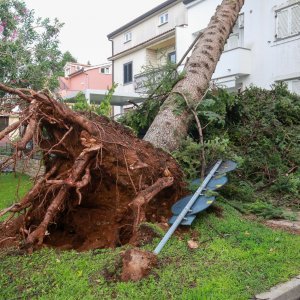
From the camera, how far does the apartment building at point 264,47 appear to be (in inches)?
591

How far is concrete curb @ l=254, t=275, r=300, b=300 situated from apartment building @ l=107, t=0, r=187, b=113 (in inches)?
660

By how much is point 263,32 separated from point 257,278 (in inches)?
583

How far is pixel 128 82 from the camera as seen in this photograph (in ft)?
87.0

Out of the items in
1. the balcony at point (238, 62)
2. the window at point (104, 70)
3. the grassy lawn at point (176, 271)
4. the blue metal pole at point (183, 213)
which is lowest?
the grassy lawn at point (176, 271)

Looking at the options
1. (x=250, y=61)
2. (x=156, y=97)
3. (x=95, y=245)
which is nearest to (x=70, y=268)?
(x=95, y=245)

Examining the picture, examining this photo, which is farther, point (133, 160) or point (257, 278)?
point (133, 160)

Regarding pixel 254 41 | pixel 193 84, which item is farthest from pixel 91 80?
pixel 193 84

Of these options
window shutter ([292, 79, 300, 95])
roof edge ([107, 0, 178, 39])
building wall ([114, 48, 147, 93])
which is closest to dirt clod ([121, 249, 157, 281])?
window shutter ([292, 79, 300, 95])

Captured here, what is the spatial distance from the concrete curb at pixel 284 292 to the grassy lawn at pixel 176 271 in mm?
64

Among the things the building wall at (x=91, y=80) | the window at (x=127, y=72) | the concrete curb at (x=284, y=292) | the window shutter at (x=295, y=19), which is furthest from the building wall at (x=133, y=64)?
the concrete curb at (x=284, y=292)

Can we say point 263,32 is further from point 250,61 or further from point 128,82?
point 128,82

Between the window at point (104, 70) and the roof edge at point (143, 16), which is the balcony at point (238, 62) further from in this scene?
the window at point (104, 70)

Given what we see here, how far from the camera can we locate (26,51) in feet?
41.3

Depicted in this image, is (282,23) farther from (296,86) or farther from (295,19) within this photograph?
(296,86)
